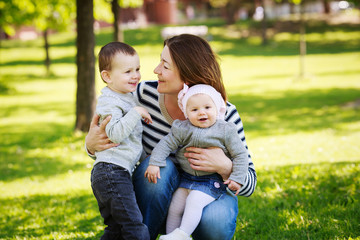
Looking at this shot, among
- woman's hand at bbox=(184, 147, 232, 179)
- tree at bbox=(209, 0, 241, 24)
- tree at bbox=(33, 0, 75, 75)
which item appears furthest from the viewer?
tree at bbox=(209, 0, 241, 24)

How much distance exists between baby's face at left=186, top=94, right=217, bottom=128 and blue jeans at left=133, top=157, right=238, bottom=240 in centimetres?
42

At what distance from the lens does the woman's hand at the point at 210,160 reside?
2832 mm

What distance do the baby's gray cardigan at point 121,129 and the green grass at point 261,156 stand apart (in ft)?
3.30

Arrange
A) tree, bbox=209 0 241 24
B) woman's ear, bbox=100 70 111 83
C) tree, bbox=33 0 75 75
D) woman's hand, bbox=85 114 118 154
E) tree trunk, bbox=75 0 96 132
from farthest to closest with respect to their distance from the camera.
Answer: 1. tree, bbox=209 0 241 24
2. tree, bbox=33 0 75 75
3. tree trunk, bbox=75 0 96 132
4. woman's ear, bbox=100 70 111 83
5. woman's hand, bbox=85 114 118 154

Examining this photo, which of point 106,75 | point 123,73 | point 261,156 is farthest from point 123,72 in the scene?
point 261,156

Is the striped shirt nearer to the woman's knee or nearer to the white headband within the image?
the white headband

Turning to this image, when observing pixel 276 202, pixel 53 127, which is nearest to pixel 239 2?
pixel 53 127

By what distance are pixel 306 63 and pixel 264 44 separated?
1103 cm

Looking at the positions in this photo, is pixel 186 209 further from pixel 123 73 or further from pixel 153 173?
pixel 123 73

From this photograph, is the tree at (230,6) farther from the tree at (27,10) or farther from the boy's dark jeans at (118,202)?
the boy's dark jeans at (118,202)

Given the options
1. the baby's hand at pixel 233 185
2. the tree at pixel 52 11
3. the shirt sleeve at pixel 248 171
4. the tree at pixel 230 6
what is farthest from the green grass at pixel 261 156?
the tree at pixel 230 6

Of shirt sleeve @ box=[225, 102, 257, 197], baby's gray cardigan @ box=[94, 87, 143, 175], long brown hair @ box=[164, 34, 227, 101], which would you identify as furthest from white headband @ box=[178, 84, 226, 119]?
baby's gray cardigan @ box=[94, 87, 143, 175]

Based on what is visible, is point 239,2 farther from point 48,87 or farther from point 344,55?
point 48,87

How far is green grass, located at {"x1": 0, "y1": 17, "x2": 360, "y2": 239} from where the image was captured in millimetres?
4047
